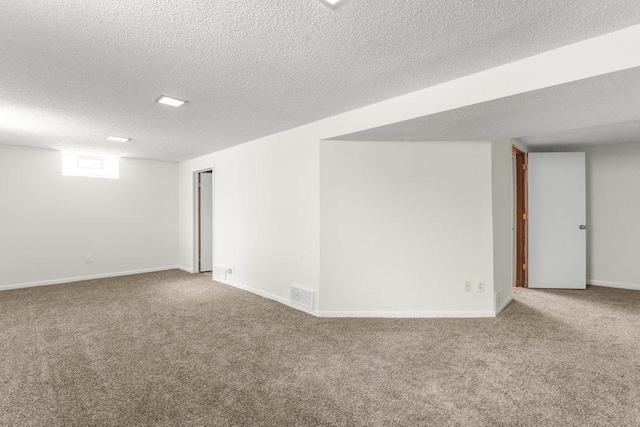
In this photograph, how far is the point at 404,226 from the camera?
3.61m

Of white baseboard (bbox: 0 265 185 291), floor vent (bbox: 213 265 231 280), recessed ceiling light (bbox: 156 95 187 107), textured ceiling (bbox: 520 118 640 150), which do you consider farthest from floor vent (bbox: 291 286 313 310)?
white baseboard (bbox: 0 265 185 291)

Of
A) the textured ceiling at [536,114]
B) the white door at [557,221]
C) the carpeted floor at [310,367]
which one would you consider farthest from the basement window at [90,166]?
the white door at [557,221]

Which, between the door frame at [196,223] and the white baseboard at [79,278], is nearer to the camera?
the white baseboard at [79,278]

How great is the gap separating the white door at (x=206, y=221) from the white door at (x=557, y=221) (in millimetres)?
5703

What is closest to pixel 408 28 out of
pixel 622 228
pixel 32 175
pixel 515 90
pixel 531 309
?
pixel 515 90

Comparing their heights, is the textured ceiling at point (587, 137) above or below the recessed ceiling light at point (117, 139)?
below

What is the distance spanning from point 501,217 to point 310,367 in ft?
9.32

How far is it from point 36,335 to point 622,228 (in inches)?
301

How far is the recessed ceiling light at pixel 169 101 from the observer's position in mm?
2893

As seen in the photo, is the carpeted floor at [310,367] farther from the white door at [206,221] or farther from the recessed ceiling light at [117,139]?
the white door at [206,221]

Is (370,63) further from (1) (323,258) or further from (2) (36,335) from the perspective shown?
(2) (36,335)

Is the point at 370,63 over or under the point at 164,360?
over

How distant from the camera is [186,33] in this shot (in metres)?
1.85

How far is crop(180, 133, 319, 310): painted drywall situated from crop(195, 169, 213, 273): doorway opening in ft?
2.00
